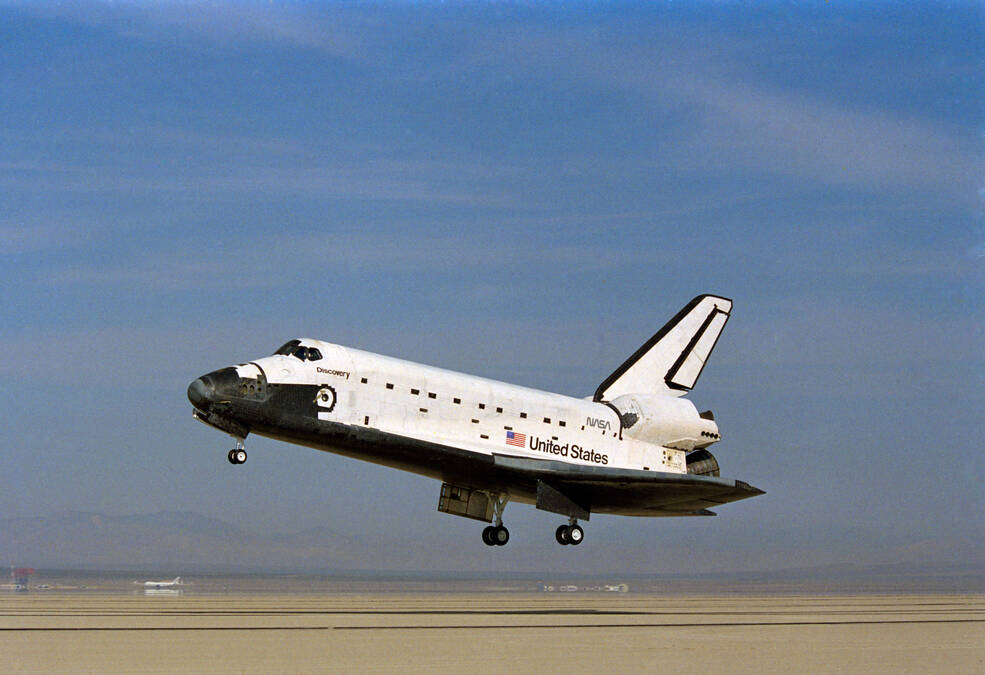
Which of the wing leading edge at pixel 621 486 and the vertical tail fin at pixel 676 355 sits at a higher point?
the vertical tail fin at pixel 676 355

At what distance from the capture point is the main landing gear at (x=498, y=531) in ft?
95.3

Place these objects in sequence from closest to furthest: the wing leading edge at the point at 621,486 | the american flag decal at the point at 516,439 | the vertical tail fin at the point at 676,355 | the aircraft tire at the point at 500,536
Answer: the american flag decal at the point at 516,439, the wing leading edge at the point at 621,486, the aircraft tire at the point at 500,536, the vertical tail fin at the point at 676,355

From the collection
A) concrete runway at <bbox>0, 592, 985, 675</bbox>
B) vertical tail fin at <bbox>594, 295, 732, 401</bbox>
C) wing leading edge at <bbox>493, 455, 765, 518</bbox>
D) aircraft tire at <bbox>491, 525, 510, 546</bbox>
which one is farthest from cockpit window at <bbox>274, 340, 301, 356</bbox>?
vertical tail fin at <bbox>594, 295, 732, 401</bbox>

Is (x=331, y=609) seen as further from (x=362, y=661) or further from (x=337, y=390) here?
(x=362, y=661)

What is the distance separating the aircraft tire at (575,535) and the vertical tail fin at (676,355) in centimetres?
373

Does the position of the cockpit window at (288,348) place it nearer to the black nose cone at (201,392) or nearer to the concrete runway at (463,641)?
the black nose cone at (201,392)

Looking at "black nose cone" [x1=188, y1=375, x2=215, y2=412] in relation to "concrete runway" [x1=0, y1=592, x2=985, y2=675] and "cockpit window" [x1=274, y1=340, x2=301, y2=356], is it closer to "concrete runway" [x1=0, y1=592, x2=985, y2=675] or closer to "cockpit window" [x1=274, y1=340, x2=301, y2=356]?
"cockpit window" [x1=274, y1=340, x2=301, y2=356]

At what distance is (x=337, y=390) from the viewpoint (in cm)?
2475

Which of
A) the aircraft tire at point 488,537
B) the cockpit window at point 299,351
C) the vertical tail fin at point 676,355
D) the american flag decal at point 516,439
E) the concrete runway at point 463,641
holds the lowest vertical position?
the concrete runway at point 463,641

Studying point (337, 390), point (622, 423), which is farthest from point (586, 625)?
point (337, 390)

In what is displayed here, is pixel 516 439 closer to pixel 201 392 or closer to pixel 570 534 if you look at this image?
pixel 570 534

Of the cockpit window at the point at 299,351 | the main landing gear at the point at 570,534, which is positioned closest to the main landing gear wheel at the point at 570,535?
the main landing gear at the point at 570,534

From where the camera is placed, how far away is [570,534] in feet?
95.6

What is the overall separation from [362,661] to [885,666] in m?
8.27
